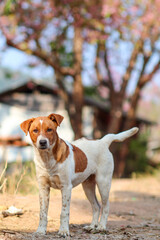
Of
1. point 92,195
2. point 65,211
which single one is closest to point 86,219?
point 92,195

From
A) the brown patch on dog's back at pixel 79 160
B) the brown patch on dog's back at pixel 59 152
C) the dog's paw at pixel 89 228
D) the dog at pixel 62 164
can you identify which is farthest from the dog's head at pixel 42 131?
the dog's paw at pixel 89 228

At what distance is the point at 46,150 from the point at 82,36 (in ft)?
32.0

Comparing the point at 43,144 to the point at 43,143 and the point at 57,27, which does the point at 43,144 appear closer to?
the point at 43,143

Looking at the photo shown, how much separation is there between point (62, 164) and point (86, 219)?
164 centimetres

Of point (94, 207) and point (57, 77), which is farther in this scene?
point (57, 77)

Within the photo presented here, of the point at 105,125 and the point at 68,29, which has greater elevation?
the point at 68,29

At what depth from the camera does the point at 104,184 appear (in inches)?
190

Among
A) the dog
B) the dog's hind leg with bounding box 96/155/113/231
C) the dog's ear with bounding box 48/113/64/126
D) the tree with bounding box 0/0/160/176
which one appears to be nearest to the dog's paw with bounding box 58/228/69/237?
the dog

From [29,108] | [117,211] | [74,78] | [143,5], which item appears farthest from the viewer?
[29,108]

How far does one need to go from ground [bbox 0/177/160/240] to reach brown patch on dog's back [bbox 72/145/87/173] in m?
0.81

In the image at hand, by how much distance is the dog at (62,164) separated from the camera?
13.3ft

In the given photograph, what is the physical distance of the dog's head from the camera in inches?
153

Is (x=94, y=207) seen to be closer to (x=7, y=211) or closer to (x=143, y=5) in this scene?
(x=7, y=211)

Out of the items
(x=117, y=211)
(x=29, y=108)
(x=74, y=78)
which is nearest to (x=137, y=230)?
(x=117, y=211)
